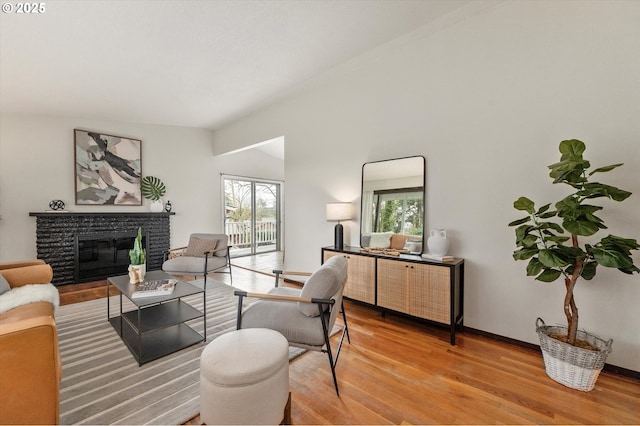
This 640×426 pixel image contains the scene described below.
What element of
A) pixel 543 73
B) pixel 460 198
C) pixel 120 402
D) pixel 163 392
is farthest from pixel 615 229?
pixel 120 402

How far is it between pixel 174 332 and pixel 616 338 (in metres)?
3.70

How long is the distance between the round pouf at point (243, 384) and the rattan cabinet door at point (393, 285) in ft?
5.37

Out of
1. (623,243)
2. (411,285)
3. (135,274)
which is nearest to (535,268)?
(623,243)

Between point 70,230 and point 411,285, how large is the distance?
17.1 feet

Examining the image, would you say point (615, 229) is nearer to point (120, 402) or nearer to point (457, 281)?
point (457, 281)

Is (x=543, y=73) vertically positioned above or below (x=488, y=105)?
above

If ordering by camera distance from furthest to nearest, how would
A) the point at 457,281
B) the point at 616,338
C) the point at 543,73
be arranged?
the point at 457,281 < the point at 543,73 < the point at 616,338

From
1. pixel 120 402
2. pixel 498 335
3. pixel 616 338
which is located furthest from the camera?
pixel 498 335

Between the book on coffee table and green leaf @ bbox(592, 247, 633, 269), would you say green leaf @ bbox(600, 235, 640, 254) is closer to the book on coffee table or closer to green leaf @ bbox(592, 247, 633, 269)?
green leaf @ bbox(592, 247, 633, 269)

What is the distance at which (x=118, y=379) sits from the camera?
193 cm

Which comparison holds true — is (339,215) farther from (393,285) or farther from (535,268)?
(535,268)

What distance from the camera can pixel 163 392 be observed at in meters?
1.80

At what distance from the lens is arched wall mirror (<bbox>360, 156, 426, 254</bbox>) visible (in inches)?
119

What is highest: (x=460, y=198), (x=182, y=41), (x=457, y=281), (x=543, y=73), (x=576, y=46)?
(x=182, y=41)
